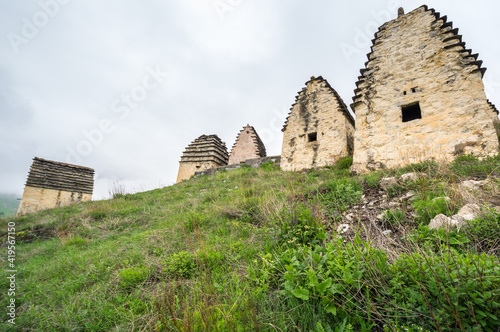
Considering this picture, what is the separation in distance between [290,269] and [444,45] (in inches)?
375

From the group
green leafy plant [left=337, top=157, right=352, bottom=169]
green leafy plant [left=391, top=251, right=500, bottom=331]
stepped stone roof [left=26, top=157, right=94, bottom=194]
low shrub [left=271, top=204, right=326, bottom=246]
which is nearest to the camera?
green leafy plant [left=391, top=251, right=500, bottom=331]

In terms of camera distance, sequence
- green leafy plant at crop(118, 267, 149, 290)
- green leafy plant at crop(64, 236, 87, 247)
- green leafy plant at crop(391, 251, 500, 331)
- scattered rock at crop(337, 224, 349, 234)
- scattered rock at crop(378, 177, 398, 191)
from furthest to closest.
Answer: green leafy plant at crop(64, 236, 87, 247), scattered rock at crop(378, 177, 398, 191), scattered rock at crop(337, 224, 349, 234), green leafy plant at crop(118, 267, 149, 290), green leafy plant at crop(391, 251, 500, 331)

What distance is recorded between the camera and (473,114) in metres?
6.22

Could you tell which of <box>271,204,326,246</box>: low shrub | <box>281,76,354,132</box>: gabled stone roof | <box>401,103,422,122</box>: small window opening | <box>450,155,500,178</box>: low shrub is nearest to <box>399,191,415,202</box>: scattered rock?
<box>450,155,500,178</box>: low shrub

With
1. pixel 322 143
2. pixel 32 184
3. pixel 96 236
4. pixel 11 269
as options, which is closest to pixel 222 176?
pixel 322 143

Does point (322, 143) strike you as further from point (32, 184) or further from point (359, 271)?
point (32, 184)

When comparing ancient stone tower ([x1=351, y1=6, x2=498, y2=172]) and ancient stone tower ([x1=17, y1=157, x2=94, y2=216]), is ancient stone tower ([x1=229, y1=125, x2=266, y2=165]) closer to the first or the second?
ancient stone tower ([x1=351, y1=6, x2=498, y2=172])

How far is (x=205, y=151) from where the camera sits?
58.4ft

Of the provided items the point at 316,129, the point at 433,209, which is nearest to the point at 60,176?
the point at 316,129

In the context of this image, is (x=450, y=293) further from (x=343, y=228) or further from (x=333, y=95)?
(x=333, y=95)

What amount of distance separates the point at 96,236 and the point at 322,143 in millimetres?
9853

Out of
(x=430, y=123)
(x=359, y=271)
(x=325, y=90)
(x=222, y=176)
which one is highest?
(x=325, y=90)

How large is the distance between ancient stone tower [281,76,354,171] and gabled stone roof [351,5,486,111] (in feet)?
7.41

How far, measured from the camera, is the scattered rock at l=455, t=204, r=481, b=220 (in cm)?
257
